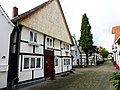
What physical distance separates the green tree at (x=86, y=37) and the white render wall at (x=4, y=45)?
90.7ft

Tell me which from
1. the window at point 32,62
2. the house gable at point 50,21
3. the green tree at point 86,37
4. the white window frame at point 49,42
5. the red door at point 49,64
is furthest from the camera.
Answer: the green tree at point 86,37

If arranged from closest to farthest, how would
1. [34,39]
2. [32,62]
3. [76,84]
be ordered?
[76,84] → [32,62] → [34,39]

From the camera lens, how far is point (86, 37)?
1444 inches

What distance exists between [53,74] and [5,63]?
757cm

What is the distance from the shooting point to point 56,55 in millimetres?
17703

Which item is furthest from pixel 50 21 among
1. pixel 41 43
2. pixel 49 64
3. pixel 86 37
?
pixel 86 37

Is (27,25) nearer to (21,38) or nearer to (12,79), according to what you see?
(21,38)

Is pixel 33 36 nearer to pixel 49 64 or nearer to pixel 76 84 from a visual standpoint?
pixel 49 64

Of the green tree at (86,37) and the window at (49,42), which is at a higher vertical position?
the green tree at (86,37)

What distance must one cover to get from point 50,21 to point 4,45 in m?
7.38

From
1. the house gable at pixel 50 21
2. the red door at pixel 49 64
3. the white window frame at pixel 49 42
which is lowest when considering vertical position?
the red door at pixel 49 64

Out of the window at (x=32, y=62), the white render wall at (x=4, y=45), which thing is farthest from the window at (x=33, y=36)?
the white render wall at (x=4, y=45)

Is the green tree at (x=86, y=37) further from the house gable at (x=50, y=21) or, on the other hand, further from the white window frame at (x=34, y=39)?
the white window frame at (x=34, y=39)

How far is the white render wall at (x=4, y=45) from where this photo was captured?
9.45m
